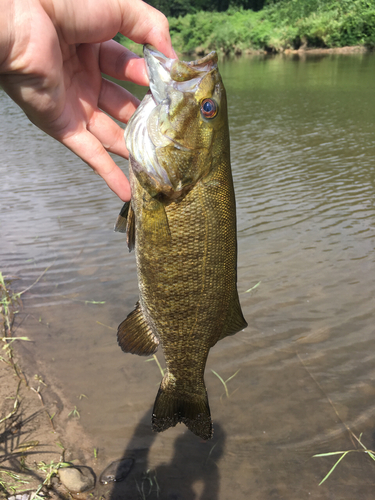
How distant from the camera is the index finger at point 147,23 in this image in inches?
→ 85.1

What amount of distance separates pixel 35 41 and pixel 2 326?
365 centimetres

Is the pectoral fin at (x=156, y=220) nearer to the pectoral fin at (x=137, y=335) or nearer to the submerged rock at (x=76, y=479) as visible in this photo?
the pectoral fin at (x=137, y=335)

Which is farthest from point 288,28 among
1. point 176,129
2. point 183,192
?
point 183,192

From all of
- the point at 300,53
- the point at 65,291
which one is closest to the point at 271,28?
the point at 300,53

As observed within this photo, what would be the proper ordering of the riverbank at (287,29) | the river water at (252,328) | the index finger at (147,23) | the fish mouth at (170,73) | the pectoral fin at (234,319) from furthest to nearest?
the riverbank at (287,29)
the river water at (252,328)
the pectoral fin at (234,319)
the index finger at (147,23)
the fish mouth at (170,73)

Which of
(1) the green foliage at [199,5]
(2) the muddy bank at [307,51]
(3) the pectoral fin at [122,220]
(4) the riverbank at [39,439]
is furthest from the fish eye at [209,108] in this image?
(1) the green foliage at [199,5]

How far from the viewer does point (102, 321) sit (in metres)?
5.10

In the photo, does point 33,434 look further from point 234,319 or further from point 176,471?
point 234,319

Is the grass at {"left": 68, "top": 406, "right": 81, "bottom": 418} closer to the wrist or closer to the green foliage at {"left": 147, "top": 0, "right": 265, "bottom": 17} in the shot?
the wrist

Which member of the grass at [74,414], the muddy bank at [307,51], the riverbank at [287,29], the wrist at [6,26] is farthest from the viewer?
the riverbank at [287,29]

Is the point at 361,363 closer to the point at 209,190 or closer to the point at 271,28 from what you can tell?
Answer: the point at 209,190

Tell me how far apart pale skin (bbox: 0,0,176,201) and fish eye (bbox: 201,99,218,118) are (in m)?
0.37

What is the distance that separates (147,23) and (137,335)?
5.50 ft

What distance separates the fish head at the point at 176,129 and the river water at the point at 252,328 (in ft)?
8.10
